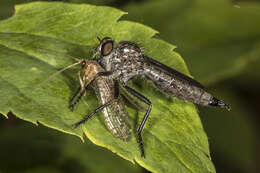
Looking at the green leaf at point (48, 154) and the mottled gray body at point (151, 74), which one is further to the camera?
the green leaf at point (48, 154)

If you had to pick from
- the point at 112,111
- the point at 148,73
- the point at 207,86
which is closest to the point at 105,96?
the point at 112,111

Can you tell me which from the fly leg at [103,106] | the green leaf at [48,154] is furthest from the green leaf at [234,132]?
the fly leg at [103,106]

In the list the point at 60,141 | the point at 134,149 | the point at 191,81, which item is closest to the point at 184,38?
the point at 191,81

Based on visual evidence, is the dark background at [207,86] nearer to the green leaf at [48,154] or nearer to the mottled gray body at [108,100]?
the green leaf at [48,154]

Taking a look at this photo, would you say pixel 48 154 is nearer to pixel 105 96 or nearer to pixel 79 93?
pixel 105 96

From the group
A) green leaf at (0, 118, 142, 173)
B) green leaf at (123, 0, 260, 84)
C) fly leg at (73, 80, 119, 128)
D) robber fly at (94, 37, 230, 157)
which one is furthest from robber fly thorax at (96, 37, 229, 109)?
green leaf at (123, 0, 260, 84)

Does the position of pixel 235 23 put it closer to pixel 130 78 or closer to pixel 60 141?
pixel 130 78

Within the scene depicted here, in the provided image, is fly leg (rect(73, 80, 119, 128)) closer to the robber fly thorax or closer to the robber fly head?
the robber fly thorax
